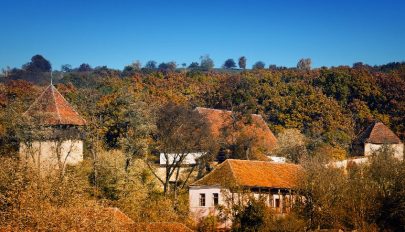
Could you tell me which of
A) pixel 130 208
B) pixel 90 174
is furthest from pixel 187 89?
pixel 130 208

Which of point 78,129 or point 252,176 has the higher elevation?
point 78,129

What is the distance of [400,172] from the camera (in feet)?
134

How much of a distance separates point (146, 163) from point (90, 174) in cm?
444

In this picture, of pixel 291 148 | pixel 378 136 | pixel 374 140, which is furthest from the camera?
pixel 378 136

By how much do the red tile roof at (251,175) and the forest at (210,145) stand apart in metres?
1.97

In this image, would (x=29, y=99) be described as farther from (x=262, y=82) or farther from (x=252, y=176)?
(x=262, y=82)

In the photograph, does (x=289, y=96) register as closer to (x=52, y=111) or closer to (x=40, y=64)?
(x=52, y=111)

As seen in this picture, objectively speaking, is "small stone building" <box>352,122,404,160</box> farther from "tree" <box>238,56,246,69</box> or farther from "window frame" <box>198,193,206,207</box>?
"tree" <box>238,56,246,69</box>

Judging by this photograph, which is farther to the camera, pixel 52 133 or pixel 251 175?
pixel 52 133

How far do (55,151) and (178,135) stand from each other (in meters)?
9.41

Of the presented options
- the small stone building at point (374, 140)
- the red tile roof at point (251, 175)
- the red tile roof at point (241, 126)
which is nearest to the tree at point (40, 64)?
the red tile roof at point (241, 126)

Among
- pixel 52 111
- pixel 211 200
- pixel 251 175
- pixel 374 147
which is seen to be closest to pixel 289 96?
pixel 374 147

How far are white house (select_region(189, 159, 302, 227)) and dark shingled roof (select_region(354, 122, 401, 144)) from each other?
2219 cm

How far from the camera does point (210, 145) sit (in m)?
53.1
